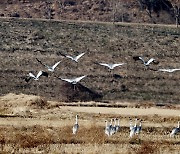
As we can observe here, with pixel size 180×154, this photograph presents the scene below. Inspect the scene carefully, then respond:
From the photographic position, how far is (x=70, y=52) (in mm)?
45688

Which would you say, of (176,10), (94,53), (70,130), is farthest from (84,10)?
(70,130)

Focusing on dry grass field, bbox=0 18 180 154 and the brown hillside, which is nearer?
dry grass field, bbox=0 18 180 154

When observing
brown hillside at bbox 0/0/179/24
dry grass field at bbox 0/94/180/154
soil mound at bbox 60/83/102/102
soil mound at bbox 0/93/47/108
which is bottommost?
brown hillside at bbox 0/0/179/24

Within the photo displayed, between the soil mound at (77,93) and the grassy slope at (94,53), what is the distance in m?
0.39

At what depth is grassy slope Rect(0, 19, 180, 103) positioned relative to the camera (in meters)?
40.0

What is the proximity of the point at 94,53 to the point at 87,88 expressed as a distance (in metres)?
6.28

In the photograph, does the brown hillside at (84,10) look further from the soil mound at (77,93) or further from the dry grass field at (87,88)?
the soil mound at (77,93)

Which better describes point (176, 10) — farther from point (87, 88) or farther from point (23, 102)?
point (23, 102)

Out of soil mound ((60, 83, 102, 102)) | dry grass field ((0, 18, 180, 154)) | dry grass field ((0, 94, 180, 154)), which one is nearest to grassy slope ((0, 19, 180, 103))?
→ dry grass field ((0, 18, 180, 154))

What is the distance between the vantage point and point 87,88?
1569 inches

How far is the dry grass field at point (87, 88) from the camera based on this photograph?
834 inches

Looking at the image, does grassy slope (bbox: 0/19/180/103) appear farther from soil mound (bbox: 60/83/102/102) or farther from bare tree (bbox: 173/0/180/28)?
bare tree (bbox: 173/0/180/28)

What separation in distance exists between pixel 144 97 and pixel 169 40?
10.8 metres

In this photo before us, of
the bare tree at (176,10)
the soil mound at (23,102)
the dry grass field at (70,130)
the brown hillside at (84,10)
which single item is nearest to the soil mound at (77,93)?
the dry grass field at (70,130)
